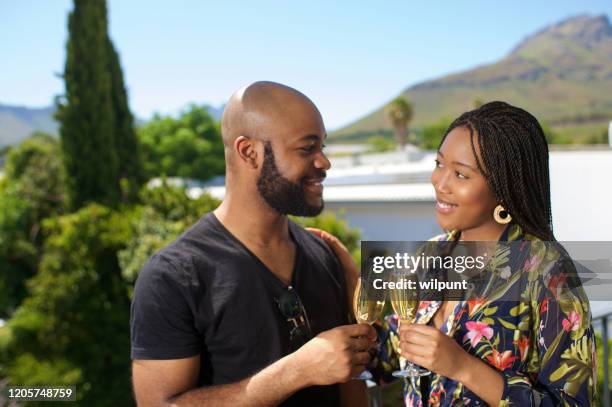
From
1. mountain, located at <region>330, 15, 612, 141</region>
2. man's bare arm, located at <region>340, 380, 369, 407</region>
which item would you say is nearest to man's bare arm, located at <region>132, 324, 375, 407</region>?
man's bare arm, located at <region>340, 380, 369, 407</region>

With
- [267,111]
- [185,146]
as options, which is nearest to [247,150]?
[267,111]

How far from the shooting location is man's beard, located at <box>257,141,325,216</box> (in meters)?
1.99

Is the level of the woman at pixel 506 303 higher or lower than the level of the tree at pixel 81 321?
higher

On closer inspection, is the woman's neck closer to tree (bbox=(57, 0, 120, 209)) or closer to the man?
the man

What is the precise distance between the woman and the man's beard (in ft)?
1.44

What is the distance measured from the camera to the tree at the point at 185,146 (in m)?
59.9

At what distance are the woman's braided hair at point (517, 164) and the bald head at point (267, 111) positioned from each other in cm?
56

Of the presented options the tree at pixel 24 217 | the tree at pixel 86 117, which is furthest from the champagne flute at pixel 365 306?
the tree at pixel 24 217

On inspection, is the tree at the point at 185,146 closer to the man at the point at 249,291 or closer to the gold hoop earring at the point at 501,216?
the man at the point at 249,291

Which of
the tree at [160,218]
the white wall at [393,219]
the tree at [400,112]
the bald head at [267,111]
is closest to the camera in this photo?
the bald head at [267,111]

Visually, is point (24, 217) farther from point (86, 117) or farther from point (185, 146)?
point (185, 146)

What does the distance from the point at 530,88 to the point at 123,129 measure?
14503cm

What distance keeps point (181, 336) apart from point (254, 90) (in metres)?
0.84

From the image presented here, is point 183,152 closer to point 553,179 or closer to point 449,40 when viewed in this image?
point 553,179
